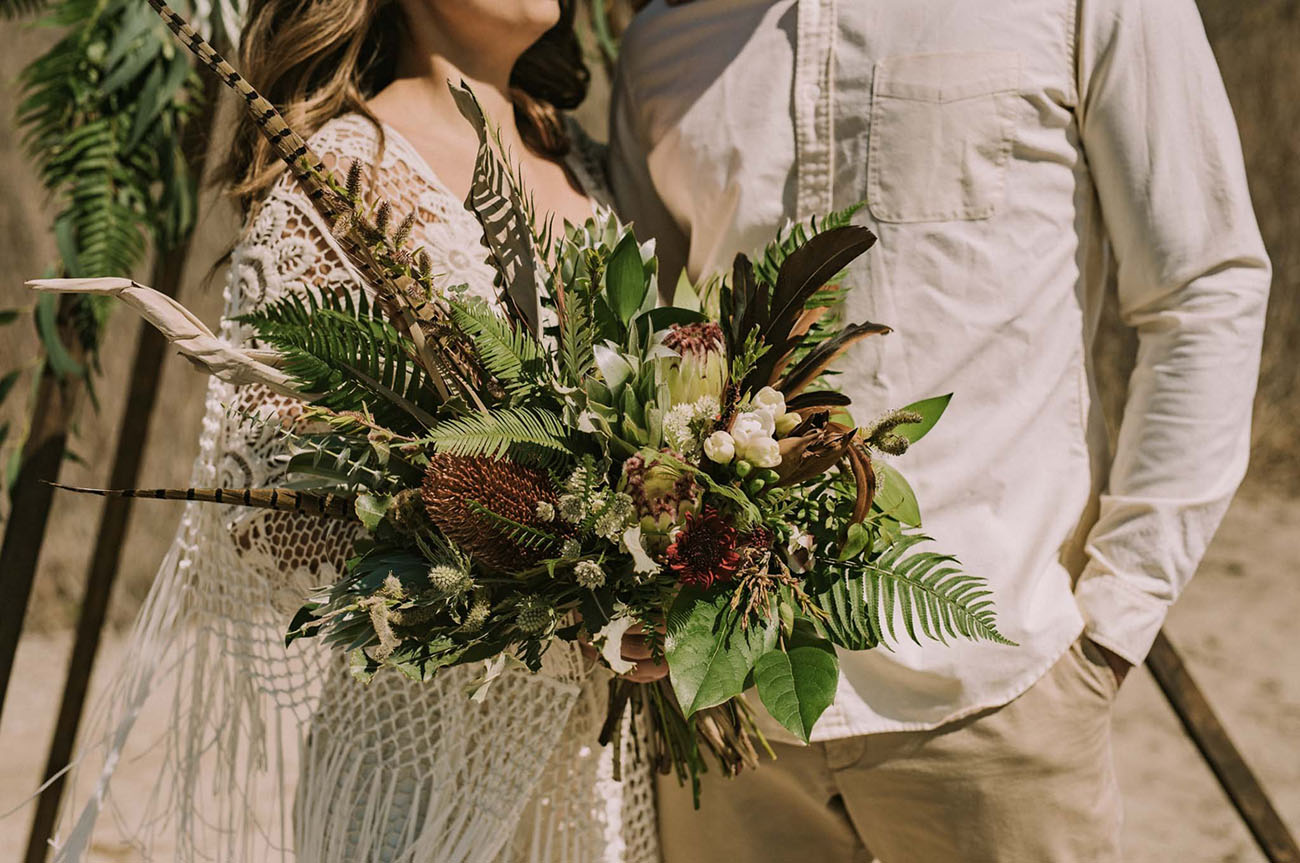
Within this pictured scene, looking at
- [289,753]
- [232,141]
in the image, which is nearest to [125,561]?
[289,753]

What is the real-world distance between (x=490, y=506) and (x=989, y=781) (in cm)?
67

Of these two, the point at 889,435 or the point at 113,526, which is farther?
the point at 113,526

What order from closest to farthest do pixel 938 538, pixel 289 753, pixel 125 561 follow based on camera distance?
pixel 938 538
pixel 289 753
pixel 125 561

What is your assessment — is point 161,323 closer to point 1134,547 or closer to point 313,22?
point 313,22

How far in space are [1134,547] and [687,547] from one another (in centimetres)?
62

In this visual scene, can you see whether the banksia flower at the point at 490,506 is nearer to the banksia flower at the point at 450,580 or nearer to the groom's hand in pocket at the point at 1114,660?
the banksia flower at the point at 450,580

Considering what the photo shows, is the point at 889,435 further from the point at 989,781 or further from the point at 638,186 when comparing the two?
the point at 638,186

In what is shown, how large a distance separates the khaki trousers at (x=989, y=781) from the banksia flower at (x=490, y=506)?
53 cm

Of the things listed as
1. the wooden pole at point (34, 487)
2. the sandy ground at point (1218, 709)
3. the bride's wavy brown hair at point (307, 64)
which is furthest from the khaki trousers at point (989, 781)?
the sandy ground at point (1218, 709)

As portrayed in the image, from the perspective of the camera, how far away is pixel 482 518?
0.85 meters

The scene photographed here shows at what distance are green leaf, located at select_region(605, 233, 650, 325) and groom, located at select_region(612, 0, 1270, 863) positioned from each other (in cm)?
36

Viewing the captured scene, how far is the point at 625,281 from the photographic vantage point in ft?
3.12

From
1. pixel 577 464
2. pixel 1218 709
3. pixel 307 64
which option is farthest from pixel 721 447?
pixel 1218 709

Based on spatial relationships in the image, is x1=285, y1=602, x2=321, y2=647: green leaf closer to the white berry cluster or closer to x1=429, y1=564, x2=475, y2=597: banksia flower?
x1=429, y1=564, x2=475, y2=597: banksia flower
